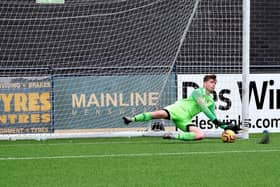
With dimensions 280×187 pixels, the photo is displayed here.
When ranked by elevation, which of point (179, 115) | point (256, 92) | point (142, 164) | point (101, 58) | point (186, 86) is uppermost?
point (101, 58)

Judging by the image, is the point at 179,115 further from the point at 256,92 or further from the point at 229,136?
the point at 256,92

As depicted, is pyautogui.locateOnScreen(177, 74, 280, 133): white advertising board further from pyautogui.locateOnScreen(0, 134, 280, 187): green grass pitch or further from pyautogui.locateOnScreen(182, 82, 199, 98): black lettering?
pyautogui.locateOnScreen(0, 134, 280, 187): green grass pitch

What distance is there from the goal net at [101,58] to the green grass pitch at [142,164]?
7.60 ft

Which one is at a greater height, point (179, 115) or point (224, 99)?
point (224, 99)

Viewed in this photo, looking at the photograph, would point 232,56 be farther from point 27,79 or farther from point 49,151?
point 49,151

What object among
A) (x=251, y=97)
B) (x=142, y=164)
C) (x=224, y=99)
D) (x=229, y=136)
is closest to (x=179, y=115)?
(x=229, y=136)

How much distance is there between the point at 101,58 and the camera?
18172 mm

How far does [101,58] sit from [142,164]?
27.3 feet

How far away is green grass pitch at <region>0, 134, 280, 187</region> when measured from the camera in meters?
8.48

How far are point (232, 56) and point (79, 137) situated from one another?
13.8 ft

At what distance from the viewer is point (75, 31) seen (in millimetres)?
18312

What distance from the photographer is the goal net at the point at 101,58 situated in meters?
16.2

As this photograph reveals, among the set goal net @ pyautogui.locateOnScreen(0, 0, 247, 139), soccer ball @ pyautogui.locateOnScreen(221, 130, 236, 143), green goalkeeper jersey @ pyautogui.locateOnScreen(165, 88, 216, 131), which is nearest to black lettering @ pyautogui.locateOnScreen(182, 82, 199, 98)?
goal net @ pyautogui.locateOnScreen(0, 0, 247, 139)

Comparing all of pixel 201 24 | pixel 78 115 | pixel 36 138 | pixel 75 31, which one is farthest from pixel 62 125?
pixel 201 24
